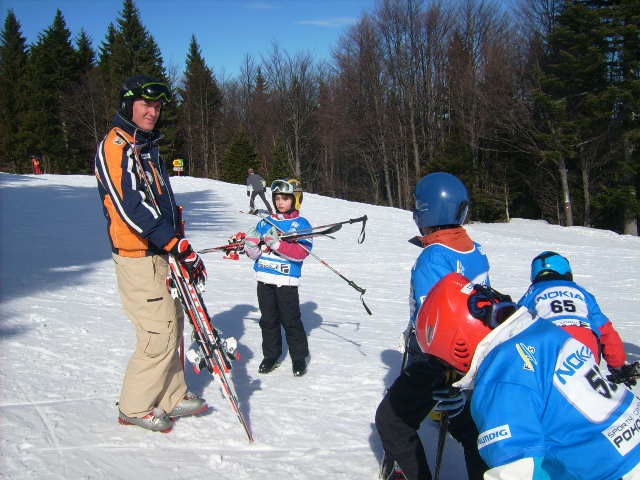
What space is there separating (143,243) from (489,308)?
8.35ft

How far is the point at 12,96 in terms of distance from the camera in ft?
168

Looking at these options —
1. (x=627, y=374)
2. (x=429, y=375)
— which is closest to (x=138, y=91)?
(x=429, y=375)

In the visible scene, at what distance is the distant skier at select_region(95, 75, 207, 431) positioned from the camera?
350 cm

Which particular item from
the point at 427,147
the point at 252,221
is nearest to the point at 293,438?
the point at 252,221

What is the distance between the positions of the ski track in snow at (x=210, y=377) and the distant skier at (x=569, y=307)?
1.25 metres

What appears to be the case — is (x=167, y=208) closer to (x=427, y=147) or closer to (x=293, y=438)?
(x=293, y=438)

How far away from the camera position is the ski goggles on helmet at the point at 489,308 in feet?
6.46

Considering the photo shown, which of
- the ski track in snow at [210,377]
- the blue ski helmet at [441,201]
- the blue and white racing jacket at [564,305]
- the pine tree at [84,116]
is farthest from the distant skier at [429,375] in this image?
the pine tree at [84,116]

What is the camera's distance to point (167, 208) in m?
3.87

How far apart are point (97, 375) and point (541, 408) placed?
417cm

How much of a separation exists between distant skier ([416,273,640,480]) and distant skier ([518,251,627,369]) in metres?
1.84

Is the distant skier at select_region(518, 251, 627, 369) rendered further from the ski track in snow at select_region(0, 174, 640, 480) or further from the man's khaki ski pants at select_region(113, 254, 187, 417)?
the man's khaki ski pants at select_region(113, 254, 187, 417)

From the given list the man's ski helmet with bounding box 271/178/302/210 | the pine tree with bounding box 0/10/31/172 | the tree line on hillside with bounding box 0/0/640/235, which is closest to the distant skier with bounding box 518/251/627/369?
the man's ski helmet with bounding box 271/178/302/210

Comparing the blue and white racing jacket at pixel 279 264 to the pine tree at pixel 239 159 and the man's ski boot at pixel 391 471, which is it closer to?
the man's ski boot at pixel 391 471
